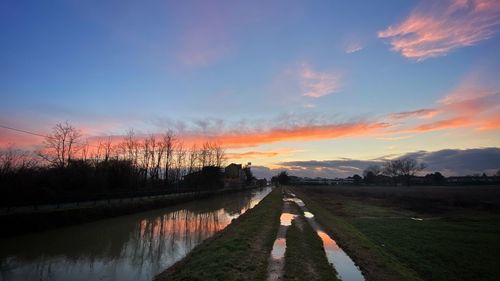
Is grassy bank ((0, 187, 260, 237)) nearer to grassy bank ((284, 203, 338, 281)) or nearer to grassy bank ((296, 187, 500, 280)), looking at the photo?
Result: grassy bank ((284, 203, 338, 281))

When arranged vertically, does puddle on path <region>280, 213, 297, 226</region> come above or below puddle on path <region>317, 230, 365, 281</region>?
above

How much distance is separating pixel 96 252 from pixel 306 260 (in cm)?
1021

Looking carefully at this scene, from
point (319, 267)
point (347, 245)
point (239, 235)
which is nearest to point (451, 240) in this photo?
point (347, 245)

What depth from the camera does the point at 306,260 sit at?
44.8 feet

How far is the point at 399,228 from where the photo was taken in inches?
885

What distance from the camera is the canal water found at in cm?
1240

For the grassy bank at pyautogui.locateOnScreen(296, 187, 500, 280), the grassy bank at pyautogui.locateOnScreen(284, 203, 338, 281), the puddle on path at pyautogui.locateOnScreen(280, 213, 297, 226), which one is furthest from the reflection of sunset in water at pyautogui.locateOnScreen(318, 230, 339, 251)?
the puddle on path at pyautogui.locateOnScreen(280, 213, 297, 226)

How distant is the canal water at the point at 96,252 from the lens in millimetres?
12398

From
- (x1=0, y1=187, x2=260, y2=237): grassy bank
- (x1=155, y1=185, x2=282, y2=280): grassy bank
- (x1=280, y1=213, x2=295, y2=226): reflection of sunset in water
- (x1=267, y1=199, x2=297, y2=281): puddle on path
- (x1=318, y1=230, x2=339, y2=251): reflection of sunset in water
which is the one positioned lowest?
Result: (x1=318, y1=230, x2=339, y2=251): reflection of sunset in water

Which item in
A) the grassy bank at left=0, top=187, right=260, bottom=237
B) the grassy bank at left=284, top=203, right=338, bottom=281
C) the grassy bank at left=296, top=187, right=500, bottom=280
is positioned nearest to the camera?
the grassy bank at left=284, top=203, right=338, bottom=281

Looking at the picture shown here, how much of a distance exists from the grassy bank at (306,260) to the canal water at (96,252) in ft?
16.9

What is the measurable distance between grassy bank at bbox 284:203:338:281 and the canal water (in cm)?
514

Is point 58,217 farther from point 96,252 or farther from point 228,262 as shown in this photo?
point 228,262

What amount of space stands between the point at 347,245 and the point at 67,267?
1289 centimetres
